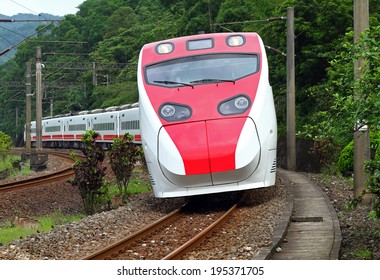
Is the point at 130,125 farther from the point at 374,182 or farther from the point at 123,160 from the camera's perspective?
the point at 374,182

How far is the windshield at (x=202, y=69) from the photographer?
46.4ft

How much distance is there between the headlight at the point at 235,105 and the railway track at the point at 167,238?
68.2 inches

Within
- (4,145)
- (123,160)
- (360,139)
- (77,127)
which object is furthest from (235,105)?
(77,127)

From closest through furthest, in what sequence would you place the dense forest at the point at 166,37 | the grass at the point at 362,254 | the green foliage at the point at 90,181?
the grass at the point at 362,254 < the green foliage at the point at 90,181 < the dense forest at the point at 166,37

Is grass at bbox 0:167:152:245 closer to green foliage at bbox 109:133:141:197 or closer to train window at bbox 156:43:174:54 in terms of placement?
green foliage at bbox 109:133:141:197

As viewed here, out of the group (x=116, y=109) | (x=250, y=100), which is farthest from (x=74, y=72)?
(x=250, y=100)

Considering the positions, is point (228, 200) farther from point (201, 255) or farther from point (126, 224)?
point (201, 255)

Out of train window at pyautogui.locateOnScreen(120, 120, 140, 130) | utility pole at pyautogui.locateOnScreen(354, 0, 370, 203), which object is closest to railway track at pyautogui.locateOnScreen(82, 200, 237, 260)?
utility pole at pyautogui.locateOnScreen(354, 0, 370, 203)

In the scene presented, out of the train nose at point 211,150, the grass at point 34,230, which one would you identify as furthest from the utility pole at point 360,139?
the grass at point 34,230

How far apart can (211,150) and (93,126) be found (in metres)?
32.4

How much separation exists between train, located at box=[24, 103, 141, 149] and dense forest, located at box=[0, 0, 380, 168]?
2929mm

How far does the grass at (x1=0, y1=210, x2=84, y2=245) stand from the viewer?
522 inches

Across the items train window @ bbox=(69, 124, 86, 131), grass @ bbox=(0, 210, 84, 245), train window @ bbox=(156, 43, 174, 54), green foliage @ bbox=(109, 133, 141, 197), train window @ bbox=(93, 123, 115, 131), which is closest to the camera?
grass @ bbox=(0, 210, 84, 245)

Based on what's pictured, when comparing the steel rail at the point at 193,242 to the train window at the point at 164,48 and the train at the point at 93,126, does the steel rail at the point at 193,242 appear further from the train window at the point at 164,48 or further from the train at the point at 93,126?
the train at the point at 93,126
